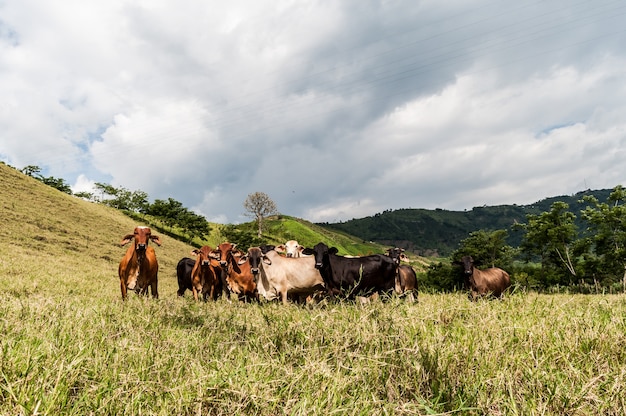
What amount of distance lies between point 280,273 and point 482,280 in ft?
28.4

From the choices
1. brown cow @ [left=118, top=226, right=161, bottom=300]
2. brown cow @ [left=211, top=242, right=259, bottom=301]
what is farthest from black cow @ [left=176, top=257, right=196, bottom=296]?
brown cow @ [left=118, top=226, right=161, bottom=300]

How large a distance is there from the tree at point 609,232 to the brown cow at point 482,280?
2887 centimetres

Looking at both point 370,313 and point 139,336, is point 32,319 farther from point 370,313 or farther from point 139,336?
point 370,313

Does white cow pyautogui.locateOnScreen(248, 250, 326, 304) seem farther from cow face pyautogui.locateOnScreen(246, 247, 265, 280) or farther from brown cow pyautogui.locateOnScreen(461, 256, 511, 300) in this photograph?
brown cow pyautogui.locateOnScreen(461, 256, 511, 300)

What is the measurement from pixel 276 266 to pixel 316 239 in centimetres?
13053

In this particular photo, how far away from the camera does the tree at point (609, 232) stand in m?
37.1

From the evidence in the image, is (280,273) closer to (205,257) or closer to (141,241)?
(205,257)

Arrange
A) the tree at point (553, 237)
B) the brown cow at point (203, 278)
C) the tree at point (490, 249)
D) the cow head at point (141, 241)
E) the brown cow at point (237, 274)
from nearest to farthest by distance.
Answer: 1. the cow head at point (141, 241)
2. the brown cow at point (237, 274)
3. the brown cow at point (203, 278)
4. the tree at point (553, 237)
5. the tree at point (490, 249)

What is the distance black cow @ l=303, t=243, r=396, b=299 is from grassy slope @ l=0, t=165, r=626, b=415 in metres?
5.61

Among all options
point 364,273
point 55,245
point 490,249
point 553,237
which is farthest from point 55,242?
point 490,249

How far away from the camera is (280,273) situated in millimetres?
11555

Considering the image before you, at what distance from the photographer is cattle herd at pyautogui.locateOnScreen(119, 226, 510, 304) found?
10.4 m

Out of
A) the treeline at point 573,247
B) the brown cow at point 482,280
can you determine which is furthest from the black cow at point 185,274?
the treeline at point 573,247

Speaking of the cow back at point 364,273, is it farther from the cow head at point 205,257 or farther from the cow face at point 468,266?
the cow face at point 468,266
